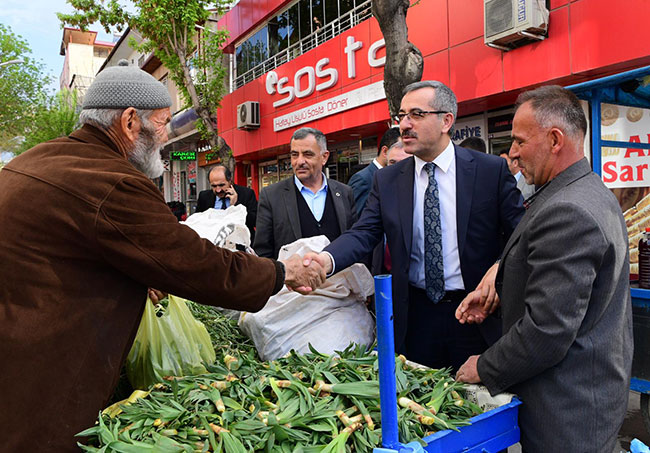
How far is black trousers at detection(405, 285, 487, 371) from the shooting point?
2695 millimetres

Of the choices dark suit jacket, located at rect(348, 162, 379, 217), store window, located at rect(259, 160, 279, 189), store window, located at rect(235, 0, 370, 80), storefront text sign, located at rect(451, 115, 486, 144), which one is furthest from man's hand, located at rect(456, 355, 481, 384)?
store window, located at rect(259, 160, 279, 189)

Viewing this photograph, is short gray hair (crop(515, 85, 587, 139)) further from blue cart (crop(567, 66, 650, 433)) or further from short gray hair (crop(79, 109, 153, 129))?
blue cart (crop(567, 66, 650, 433))

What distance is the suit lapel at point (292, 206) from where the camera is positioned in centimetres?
384

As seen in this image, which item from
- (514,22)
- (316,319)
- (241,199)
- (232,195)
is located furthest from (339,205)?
(514,22)

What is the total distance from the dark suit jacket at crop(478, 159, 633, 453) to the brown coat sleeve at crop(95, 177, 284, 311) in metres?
0.99

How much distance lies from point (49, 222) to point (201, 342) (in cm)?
87

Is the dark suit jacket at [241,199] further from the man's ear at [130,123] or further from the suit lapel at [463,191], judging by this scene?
the man's ear at [130,123]

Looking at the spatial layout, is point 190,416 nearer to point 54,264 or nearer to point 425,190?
point 54,264

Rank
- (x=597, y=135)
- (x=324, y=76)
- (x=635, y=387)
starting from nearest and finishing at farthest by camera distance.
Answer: (x=635, y=387) < (x=597, y=135) < (x=324, y=76)

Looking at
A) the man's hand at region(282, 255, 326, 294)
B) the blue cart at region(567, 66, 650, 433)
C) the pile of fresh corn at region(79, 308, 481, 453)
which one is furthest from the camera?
the blue cart at region(567, 66, 650, 433)

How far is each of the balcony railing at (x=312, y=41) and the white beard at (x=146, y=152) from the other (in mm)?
9974

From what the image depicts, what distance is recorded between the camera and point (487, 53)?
31.2 feet

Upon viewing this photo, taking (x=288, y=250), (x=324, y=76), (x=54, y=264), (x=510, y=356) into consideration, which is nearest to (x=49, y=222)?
(x=54, y=264)

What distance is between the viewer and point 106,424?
1615 millimetres
